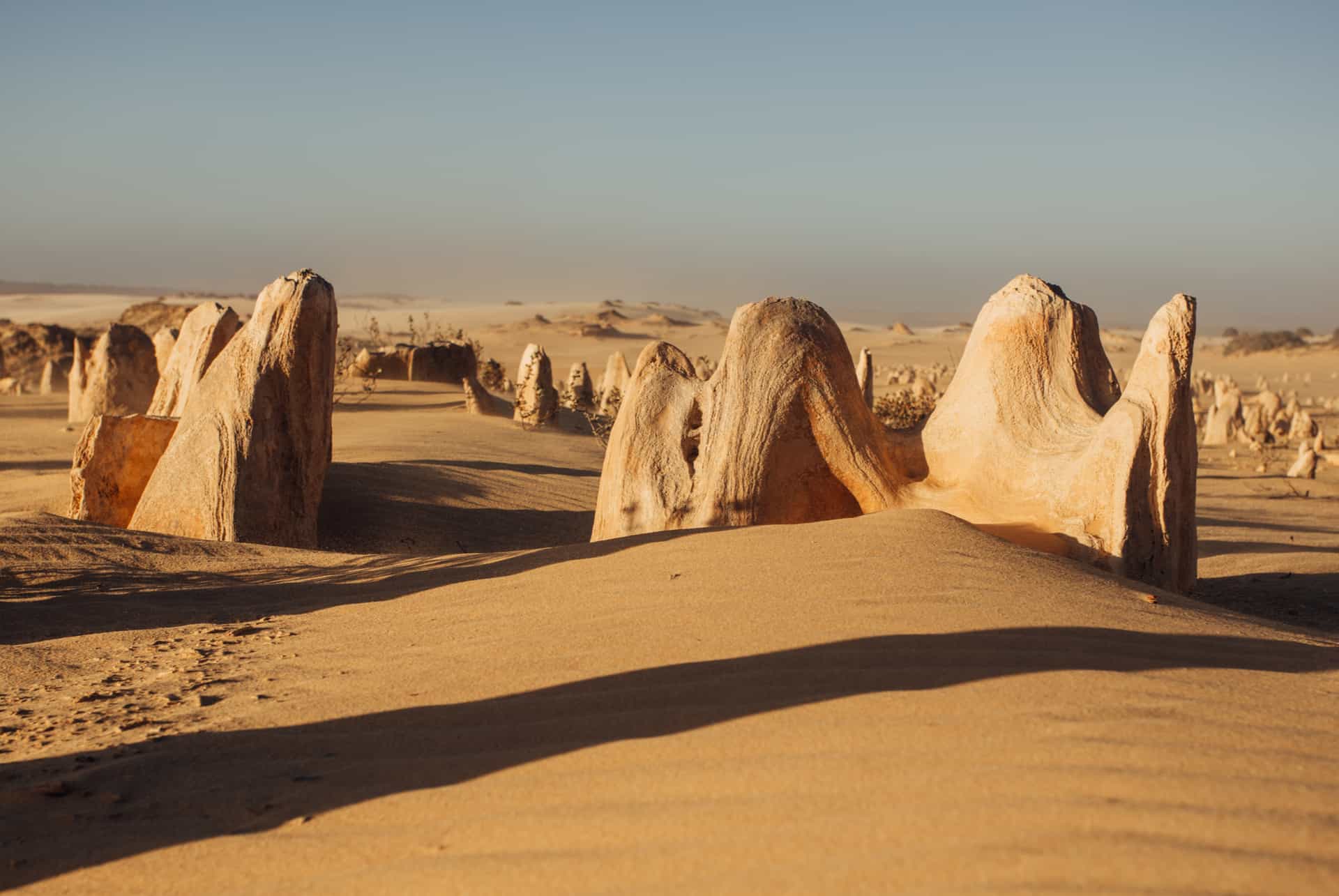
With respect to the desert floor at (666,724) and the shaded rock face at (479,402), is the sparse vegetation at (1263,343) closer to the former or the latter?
the shaded rock face at (479,402)

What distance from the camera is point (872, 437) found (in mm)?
6988

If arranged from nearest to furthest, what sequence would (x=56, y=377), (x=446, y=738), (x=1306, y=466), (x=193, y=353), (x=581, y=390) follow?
(x=446, y=738) → (x=193, y=353) → (x=1306, y=466) → (x=581, y=390) → (x=56, y=377)

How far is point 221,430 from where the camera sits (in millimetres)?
7996

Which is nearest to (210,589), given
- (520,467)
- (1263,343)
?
(520,467)

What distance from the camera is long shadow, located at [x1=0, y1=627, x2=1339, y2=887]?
10.1ft

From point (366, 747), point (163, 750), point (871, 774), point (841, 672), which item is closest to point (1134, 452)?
point (841, 672)

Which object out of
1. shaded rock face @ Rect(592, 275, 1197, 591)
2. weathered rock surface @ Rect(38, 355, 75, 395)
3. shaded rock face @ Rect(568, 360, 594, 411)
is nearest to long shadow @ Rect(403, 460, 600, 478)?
shaded rock face @ Rect(592, 275, 1197, 591)

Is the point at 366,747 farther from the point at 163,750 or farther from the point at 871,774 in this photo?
the point at 871,774

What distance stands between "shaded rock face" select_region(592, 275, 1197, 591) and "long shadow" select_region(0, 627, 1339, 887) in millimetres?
2280

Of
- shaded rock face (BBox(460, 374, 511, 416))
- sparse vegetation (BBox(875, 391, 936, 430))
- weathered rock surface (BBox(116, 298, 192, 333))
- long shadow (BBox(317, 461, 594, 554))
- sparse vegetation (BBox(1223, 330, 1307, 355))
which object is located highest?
sparse vegetation (BBox(1223, 330, 1307, 355))

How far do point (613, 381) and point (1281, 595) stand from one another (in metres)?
13.1

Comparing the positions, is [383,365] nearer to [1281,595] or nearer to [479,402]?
[479,402]

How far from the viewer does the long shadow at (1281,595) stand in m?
6.87

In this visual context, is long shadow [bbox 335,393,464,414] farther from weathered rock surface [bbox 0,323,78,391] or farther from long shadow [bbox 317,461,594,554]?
weathered rock surface [bbox 0,323,78,391]
